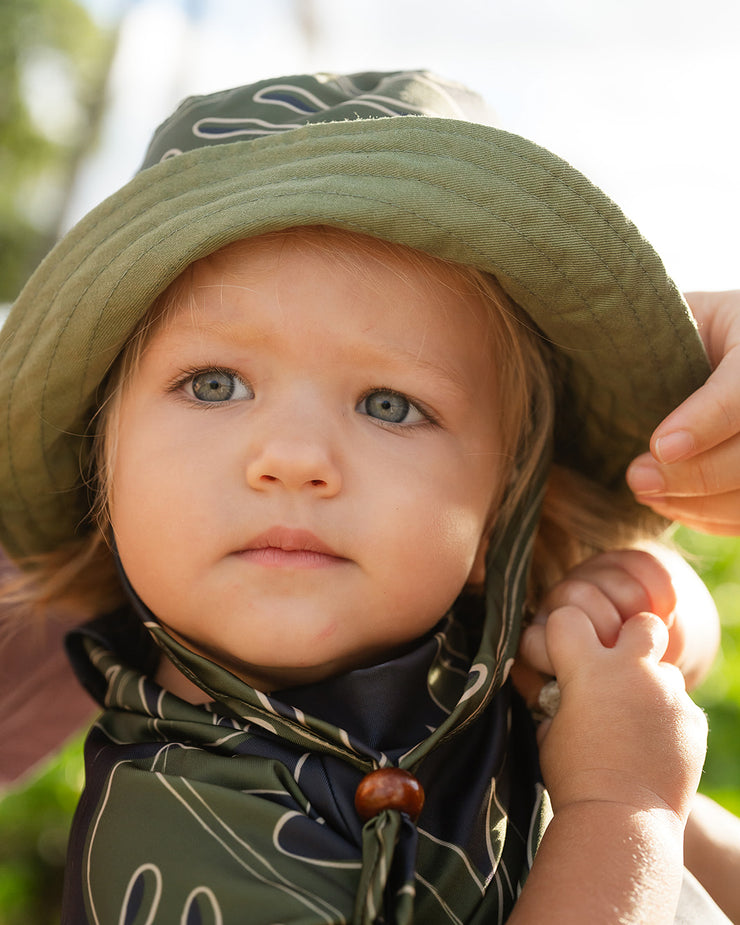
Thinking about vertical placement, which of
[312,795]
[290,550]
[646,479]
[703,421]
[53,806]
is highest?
[703,421]

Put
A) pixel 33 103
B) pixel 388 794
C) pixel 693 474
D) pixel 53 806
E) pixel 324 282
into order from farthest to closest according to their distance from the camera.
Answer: pixel 33 103 → pixel 53 806 → pixel 693 474 → pixel 324 282 → pixel 388 794

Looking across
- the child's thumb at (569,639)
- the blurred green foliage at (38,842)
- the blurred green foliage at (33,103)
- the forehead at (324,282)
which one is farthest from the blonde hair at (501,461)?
the blurred green foliage at (33,103)

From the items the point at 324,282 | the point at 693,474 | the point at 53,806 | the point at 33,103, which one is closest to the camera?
the point at 324,282

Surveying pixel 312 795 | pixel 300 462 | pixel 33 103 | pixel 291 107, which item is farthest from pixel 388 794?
pixel 33 103

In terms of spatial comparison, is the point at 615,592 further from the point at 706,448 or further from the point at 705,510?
the point at 706,448

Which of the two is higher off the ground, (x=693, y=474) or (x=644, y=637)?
(x=693, y=474)

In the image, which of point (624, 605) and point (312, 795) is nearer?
point (312, 795)

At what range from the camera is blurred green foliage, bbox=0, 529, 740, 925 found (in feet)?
6.79

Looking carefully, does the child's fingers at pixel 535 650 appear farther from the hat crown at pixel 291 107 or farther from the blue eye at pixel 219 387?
the hat crown at pixel 291 107

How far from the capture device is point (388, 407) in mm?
1351

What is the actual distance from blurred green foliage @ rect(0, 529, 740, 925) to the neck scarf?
29.3 inches

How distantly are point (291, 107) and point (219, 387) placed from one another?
1.52 feet

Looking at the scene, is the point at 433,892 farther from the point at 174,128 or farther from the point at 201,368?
the point at 174,128

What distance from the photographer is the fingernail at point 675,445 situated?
1.30 meters
